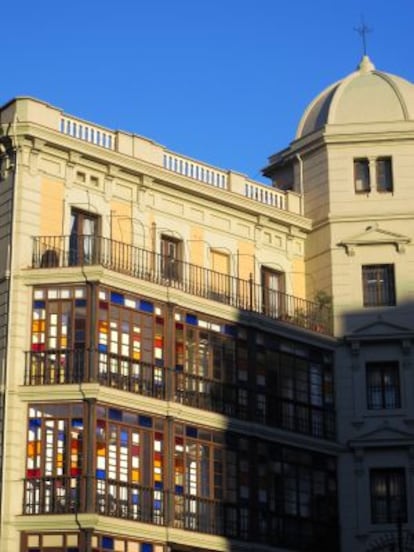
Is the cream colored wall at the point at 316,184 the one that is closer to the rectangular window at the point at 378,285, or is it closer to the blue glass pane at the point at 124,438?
the rectangular window at the point at 378,285

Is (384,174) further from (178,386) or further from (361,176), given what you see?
(178,386)

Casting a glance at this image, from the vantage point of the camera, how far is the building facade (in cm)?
4016

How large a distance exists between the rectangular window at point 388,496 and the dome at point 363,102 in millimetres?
12005

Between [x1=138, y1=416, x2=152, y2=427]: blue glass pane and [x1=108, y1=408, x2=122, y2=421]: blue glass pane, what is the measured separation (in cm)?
74

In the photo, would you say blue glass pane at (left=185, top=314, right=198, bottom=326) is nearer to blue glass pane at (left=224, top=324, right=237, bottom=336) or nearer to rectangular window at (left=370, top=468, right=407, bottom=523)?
blue glass pane at (left=224, top=324, right=237, bottom=336)

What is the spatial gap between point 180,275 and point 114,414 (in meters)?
6.43

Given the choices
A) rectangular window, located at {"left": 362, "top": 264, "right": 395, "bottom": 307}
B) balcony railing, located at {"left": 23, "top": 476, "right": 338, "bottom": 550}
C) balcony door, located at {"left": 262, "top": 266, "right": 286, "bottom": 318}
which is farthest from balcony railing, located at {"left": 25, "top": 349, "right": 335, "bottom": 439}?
rectangular window, located at {"left": 362, "top": 264, "right": 395, "bottom": 307}

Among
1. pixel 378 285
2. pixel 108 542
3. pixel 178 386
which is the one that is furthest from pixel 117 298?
pixel 378 285

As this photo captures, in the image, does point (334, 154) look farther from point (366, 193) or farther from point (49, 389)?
point (49, 389)

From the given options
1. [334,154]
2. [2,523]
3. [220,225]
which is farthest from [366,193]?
[2,523]

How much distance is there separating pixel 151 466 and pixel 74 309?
4905 mm

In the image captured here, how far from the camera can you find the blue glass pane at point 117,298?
4159 centimetres

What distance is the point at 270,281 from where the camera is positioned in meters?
48.5

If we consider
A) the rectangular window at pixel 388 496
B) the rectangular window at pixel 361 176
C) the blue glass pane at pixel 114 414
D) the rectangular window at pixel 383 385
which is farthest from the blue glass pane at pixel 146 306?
the rectangular window at pixel 361 176
